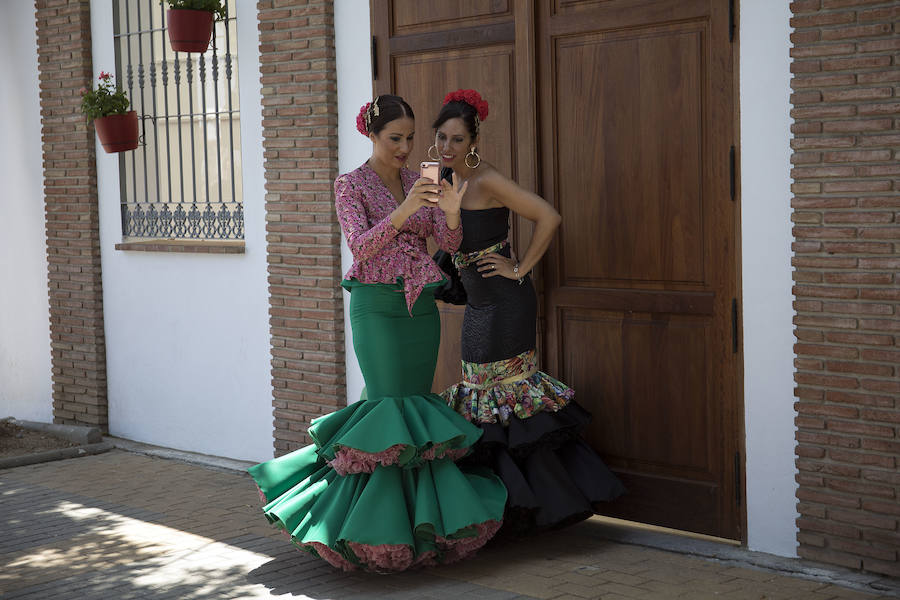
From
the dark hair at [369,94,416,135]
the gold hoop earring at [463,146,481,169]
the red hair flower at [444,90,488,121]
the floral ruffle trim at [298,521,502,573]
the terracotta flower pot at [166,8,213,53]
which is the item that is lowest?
the floral ruffle trim at [298,521,502,573]

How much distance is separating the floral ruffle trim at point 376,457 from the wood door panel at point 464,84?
1789 mm

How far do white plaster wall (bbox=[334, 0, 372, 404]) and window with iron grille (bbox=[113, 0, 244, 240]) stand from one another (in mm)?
1181

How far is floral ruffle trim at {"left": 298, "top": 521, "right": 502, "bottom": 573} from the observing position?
497cm

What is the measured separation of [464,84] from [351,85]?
3.35 feet

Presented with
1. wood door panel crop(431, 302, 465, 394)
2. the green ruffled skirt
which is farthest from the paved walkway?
wood door panel crop(431, 302, 465, 394)

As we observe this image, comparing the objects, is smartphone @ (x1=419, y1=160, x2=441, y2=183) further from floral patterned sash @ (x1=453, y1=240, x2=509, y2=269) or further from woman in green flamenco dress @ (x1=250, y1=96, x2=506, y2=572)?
floral patterned sash @ (x1=453, y1=240, x2=509, y2=269)

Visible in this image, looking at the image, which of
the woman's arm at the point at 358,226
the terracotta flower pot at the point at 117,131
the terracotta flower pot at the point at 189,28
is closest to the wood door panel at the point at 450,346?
the woman's arm at the point at 358,226

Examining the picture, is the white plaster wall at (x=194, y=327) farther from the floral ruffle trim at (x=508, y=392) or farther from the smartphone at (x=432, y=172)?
the smartphone at (x=432, y=172)

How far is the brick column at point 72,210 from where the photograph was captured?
348 inches

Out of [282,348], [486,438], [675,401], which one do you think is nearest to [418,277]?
[486,438]

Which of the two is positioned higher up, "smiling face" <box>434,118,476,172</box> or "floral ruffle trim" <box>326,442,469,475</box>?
"smiling face" <box>434,118,476,172</box>

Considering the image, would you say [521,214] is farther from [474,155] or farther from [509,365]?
[509,365]

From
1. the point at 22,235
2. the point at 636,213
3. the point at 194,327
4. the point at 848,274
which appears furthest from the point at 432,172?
the point at 22,235

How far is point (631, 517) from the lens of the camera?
19.1ft
